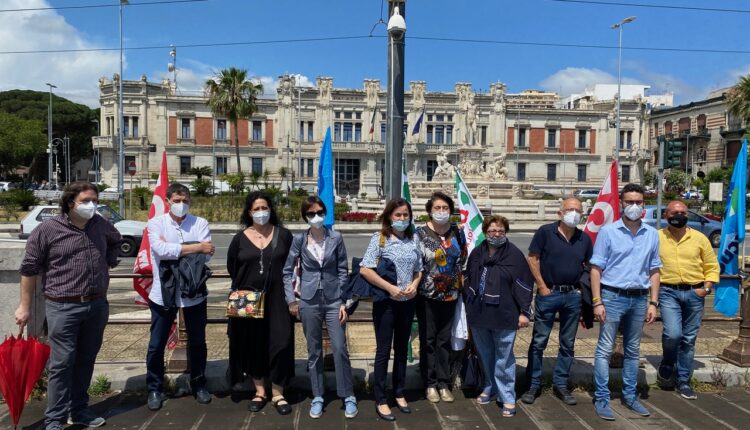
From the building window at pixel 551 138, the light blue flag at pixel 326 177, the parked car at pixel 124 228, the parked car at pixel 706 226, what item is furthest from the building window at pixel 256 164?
the light blue flag at pixel 326 177

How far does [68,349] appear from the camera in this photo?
169 inches

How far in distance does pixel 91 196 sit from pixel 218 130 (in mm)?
62243

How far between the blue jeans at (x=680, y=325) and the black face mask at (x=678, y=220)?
598mm

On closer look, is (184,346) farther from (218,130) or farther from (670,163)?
(218,130)

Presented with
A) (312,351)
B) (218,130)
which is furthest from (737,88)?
(218,130)

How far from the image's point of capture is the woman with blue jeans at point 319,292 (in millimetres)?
4605

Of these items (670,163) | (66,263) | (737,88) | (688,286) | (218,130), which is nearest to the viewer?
(66,263)

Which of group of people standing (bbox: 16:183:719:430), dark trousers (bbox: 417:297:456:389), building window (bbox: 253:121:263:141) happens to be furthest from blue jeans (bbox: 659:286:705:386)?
building window (bbox: 253:121:263:141)

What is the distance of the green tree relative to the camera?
191 feet

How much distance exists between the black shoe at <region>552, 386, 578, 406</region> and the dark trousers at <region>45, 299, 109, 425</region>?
4018 mm

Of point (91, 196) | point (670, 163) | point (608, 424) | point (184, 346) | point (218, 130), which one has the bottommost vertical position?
point (608, 424)

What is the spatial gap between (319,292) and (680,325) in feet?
11.1

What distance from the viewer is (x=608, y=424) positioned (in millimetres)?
4566

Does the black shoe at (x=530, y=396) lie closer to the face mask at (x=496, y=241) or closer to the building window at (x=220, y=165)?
the face mask at (x=496, y=241)
